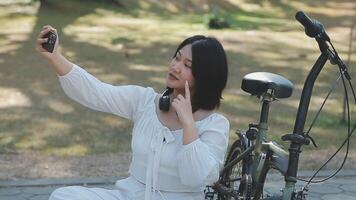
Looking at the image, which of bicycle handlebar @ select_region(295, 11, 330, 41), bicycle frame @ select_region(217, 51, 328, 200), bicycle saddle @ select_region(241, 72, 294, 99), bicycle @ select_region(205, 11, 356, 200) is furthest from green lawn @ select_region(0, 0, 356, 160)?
bicycle handlebar @ select_region(295, 11, 330, 41)

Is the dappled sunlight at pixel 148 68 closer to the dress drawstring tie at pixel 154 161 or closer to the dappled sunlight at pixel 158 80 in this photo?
the dappled sunlight at pixel 158 80

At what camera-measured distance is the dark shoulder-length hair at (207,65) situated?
8.97 ft

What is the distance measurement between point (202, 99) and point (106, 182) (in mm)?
2439

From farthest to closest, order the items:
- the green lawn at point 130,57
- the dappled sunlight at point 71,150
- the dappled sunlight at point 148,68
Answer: the dappled sunlight at point 148,68, the green lawn at point 130,57, the dappled sunlight at point 71,150

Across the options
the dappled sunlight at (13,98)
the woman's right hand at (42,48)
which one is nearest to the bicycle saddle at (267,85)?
the woman's right hand at (42,48)

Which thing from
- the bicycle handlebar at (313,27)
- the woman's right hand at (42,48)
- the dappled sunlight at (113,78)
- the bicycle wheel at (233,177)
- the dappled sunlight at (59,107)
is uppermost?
the bicycle handlebar at (313,27)

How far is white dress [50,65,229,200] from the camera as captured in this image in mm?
2562

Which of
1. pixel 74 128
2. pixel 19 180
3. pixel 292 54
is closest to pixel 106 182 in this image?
pixel 19 180

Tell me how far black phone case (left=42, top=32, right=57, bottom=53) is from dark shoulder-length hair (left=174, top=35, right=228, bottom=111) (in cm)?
56

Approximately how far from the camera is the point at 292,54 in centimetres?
1117

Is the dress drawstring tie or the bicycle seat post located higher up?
the bicycle seat post

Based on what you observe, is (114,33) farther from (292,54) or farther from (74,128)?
(74,128)

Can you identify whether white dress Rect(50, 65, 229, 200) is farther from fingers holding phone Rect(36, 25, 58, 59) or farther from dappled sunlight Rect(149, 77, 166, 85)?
dappled sunlight Rect(149, 77, 166, 85)

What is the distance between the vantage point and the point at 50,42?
9.08 feet
